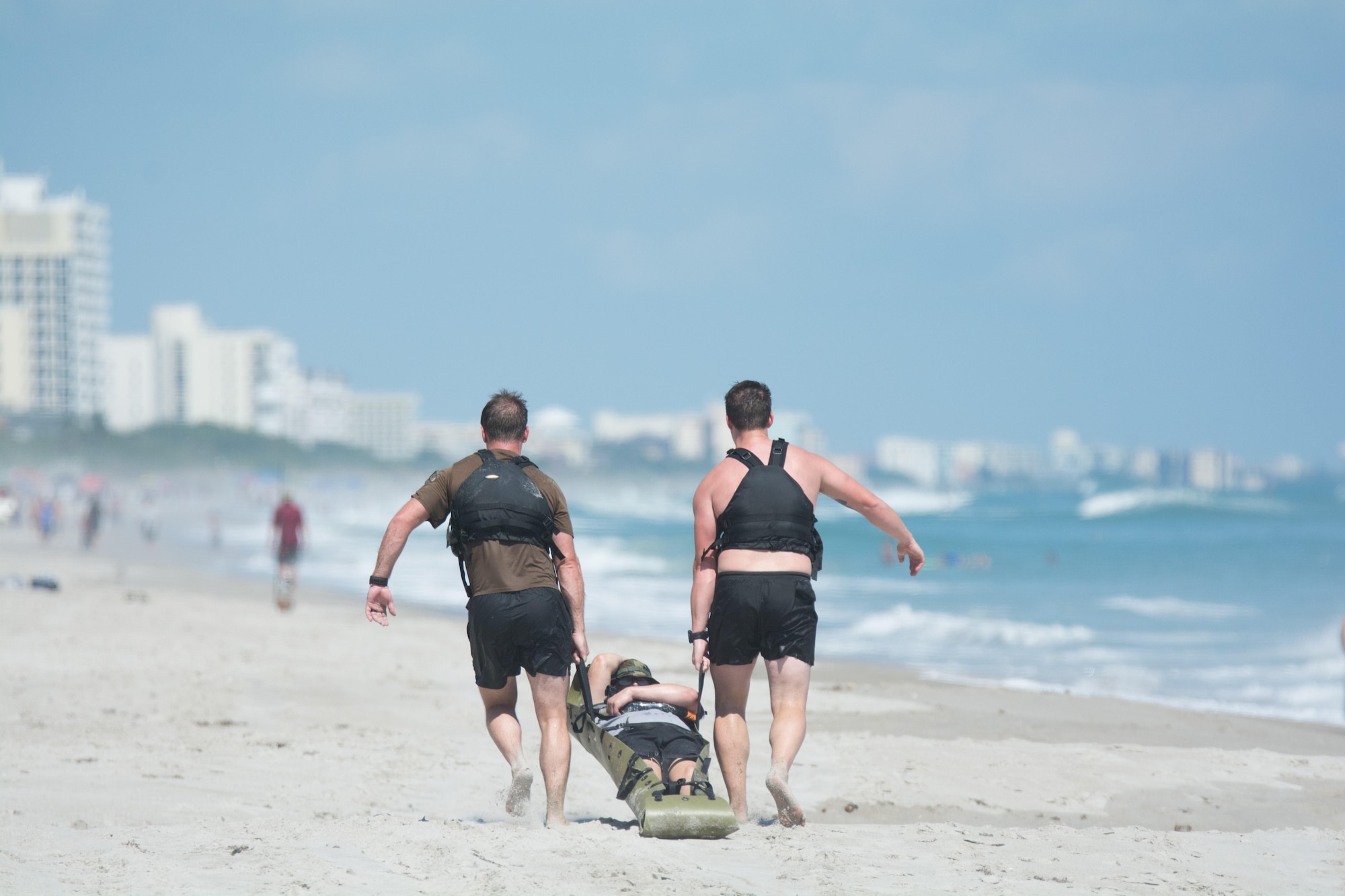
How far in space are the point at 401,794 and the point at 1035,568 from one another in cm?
3407

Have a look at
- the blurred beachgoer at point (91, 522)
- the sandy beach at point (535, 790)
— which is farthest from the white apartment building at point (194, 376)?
the sandy beach at point (535, 790)

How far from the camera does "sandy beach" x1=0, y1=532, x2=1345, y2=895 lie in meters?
4.21

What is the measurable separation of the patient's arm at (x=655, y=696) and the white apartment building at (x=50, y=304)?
150 metres

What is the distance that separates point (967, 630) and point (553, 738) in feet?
45.8

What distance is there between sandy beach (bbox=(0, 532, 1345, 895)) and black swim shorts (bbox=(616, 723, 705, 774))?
11.6 inches

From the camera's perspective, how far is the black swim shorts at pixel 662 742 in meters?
4.99

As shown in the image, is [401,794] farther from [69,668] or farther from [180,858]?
[69,668]

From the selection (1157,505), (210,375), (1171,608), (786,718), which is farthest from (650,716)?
(210,375)

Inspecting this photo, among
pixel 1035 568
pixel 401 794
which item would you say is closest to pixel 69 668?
pixel 401 794

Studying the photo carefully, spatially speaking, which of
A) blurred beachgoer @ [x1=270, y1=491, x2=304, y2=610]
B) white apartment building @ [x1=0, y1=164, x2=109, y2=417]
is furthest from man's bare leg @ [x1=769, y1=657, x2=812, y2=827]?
white apartment building @ [x1=0, y1=164, x2=109, y2=417]

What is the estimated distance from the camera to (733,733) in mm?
5043

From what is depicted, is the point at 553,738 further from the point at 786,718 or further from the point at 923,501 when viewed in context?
the point at 923,501

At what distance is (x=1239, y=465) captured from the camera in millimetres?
190125

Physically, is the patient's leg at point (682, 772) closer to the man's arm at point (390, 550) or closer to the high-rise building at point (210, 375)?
the man's arm at point (390, 550)
